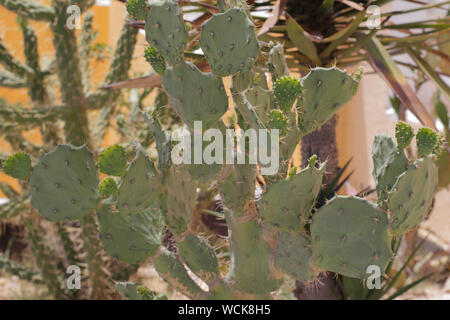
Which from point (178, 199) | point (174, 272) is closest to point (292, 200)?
point (178, 199)

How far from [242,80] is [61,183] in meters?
0.39

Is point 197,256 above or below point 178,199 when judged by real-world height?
below

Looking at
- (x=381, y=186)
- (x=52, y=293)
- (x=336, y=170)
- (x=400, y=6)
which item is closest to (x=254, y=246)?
(x=381, y=186)

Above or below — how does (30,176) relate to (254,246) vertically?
above

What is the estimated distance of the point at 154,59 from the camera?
848 millimetres

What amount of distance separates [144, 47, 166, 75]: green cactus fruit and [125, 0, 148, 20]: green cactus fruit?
60 mm

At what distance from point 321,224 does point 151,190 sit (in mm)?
312

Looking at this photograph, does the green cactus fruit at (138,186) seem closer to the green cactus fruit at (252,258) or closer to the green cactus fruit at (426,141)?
the green cactus fruit at (252,258)

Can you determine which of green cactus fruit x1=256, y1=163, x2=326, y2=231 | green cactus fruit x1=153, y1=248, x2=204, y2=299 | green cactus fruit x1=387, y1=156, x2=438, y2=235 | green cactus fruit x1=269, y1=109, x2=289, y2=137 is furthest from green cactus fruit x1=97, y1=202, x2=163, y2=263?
green cactus fruit x1=387, y1=156, x2=438, y2=235

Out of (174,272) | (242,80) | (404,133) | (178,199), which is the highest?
(242,80)

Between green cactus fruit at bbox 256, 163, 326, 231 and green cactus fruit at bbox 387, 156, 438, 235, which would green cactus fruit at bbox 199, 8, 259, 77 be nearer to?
green cactus fruit at bbox 256, 163, 326, 231

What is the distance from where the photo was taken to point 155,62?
0.85 meters

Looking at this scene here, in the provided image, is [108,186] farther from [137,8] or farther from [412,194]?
[412,194]

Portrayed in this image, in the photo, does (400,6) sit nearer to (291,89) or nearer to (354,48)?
(354,48)
